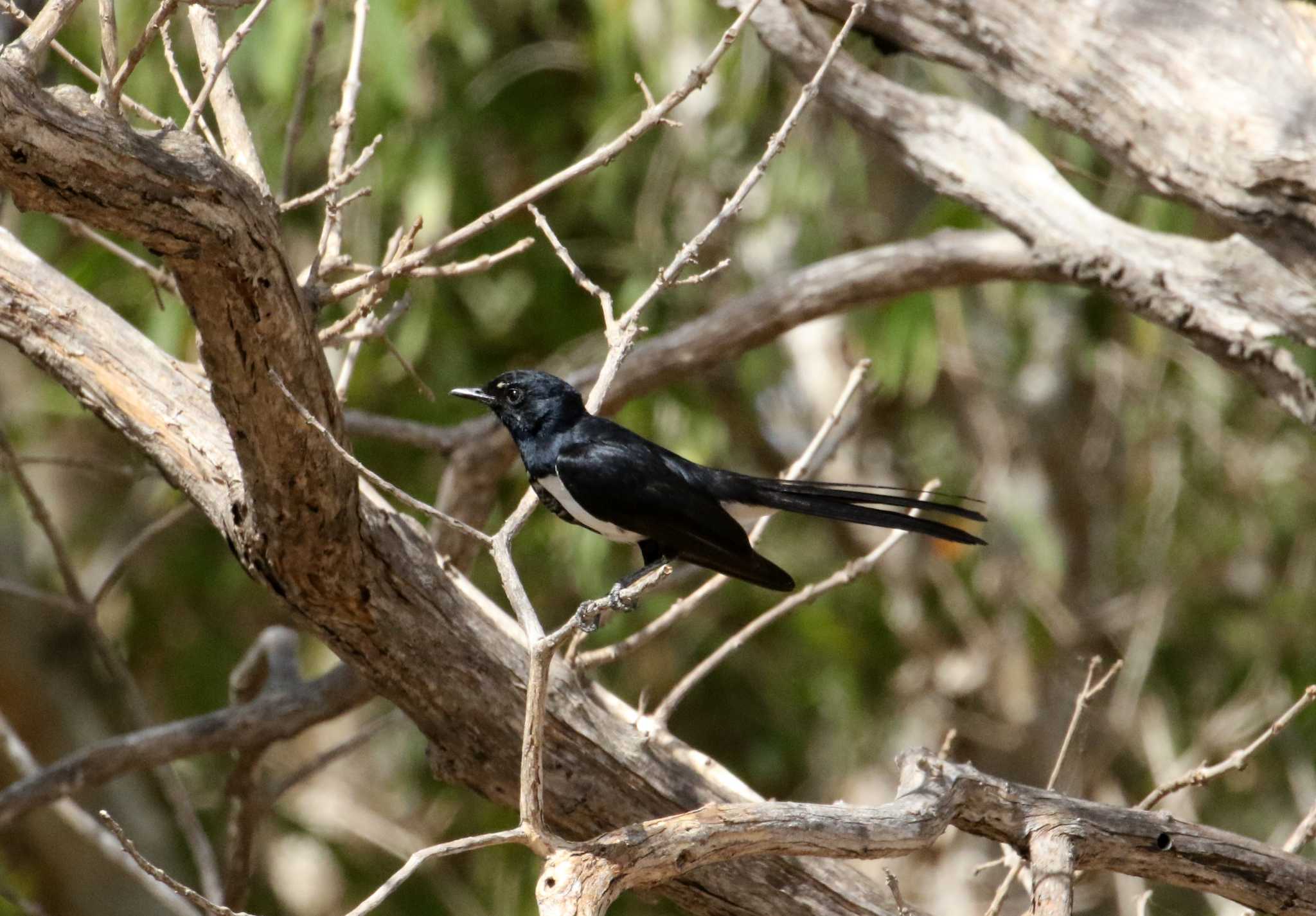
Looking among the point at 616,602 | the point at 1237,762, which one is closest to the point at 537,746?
the point at 616,602

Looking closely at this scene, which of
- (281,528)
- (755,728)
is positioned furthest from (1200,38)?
(755,728)

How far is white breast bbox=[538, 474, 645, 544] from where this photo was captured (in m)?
3.06

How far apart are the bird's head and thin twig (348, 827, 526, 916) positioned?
1.44 m

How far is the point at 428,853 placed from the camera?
176cm

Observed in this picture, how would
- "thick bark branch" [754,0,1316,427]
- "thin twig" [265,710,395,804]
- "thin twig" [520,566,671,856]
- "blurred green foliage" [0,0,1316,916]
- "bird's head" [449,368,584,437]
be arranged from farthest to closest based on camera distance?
1. "blurred green foliage" [0,0,1316,916]
2. "thin twig" [265,710,395,804]
3. "thick bark branch" [754,0,1316,427]
4. "bird's head" [449,368,584,437]
5. "thin twig" [520,566,671,856]

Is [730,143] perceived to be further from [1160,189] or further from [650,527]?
[650,527]

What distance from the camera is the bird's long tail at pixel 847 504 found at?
2770 mm

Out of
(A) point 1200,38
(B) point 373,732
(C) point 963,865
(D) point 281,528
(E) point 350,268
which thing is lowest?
(C) point 963,865

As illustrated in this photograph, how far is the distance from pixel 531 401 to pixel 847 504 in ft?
2.50

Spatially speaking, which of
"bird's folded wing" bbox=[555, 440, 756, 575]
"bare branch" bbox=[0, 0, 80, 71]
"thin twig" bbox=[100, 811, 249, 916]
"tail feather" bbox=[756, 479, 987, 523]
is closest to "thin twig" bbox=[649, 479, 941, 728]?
"tail feather" bbox=[756, 479, 987, 523]

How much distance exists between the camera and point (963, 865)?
6621mm

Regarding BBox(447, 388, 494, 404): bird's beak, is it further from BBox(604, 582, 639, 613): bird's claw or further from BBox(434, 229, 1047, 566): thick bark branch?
BBox(604, 582, 639, 613): bird's claw

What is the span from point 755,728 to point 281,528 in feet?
15.3

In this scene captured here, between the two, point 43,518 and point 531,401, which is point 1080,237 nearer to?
point 531,401
